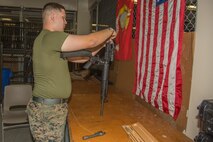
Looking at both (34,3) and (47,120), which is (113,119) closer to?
(47,120)

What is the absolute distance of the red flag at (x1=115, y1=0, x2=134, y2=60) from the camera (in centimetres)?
279

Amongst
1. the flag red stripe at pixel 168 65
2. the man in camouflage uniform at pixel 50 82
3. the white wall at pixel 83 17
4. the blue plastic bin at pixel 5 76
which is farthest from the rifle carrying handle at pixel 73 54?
the white wall at pixel 83 17

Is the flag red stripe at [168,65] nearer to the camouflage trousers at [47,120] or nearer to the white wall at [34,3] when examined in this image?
the camouflage trousers at [47,120]

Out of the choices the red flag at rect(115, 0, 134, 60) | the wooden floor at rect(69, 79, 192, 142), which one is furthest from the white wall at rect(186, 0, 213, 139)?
the red flag at rect(115, 0, 134, 60)

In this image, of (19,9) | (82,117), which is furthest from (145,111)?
(19,9)

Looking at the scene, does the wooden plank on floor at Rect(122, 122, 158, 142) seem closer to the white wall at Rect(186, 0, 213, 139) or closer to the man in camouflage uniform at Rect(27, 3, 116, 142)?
the white wall at Rect(186, 0, 213, 139)

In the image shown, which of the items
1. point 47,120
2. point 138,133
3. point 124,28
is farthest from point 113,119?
point 124,28

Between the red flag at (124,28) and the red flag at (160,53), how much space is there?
0.99 ft

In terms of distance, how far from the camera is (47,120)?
5.54ft

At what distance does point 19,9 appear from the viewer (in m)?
6.42

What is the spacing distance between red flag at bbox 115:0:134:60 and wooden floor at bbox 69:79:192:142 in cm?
61

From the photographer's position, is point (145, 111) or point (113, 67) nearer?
point (145, 111)

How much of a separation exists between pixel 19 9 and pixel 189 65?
5.97 m

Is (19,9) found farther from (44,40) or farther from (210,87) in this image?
(210,87)
